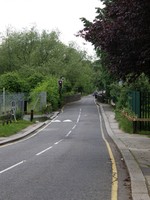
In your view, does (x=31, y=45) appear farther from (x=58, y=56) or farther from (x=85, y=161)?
(x=85, y=161)

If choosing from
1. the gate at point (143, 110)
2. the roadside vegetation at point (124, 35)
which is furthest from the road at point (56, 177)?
the gate at point (143, 110)

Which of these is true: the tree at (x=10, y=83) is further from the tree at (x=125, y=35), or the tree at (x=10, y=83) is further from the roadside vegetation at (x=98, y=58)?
the tree at (x=125, y=35)

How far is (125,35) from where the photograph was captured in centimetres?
1538

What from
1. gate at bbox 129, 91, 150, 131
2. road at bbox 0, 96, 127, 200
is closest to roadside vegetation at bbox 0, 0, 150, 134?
gate at bbox 129, 91, 150, 131

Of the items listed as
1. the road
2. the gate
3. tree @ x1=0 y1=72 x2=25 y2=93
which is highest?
tree @ x1=0 y1=72 x2=25 y2=93

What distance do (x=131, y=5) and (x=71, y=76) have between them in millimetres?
72628

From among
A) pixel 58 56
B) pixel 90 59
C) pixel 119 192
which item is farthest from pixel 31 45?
pixel 119 192

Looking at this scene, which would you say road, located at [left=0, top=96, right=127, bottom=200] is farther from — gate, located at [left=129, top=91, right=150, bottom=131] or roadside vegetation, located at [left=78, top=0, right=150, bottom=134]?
gate, located at [left=129, top=91, right=150, bottom=131]

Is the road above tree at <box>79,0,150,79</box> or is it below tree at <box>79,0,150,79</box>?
below

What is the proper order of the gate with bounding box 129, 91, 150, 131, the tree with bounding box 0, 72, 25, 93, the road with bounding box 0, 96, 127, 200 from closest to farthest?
the road with bounding box 0, 96, 127, 200 → the gate with bounding box 129, 91, 150, 131 → the tree with bounding box 0, 72, 25, 93

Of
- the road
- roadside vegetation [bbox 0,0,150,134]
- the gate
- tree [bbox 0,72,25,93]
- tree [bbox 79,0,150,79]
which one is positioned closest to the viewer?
the road

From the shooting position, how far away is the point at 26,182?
10.4 metres

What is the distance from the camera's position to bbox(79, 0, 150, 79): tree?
13.9m

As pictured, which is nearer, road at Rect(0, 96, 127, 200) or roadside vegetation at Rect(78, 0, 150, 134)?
road at Rect(0, 96, 127, 200)
